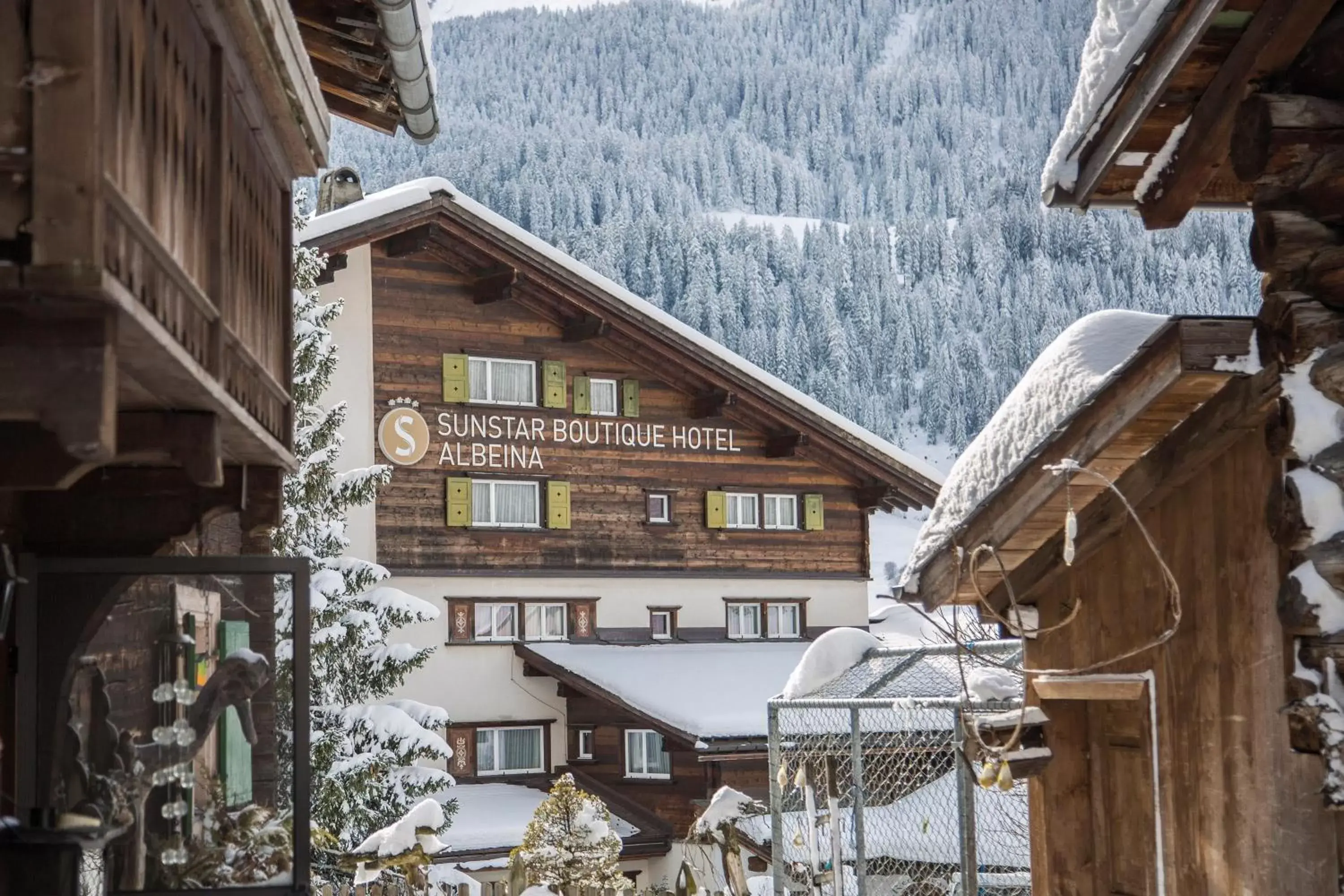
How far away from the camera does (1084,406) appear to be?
6.31 meters

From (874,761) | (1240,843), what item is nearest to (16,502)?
(1240,843)

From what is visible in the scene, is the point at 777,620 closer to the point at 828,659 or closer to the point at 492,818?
the point at 492,818

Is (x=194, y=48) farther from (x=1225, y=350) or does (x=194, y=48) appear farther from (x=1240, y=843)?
(x=1240, y=843)

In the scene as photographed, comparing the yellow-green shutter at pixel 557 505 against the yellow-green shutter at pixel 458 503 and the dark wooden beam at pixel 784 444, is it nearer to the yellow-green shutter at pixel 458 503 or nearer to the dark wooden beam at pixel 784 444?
the yellow-green shutter at pixel 458 503

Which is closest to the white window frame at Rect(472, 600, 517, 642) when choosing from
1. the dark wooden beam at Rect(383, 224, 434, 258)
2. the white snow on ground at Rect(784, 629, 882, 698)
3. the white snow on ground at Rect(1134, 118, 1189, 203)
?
the dark wooden beam at Rect(383, 224, 434, 258)

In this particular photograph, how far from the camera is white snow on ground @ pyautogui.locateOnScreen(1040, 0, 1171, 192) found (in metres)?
5.82

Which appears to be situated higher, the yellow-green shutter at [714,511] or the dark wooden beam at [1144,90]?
the yellow-green shutter at [714,511]

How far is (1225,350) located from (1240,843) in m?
1.86

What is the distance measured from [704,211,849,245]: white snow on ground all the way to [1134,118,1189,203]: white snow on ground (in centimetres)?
14251

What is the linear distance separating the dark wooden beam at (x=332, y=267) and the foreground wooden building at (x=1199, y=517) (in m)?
17.7

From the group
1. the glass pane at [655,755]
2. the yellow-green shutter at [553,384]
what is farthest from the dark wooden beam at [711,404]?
the glass pane at [655,755]

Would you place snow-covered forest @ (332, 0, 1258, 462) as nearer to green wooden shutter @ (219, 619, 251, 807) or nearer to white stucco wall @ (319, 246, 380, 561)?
white stucco wall @ (319, 246, 380, 561)

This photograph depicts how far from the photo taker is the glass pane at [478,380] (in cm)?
2562

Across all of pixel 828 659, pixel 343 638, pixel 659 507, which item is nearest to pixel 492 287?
pixel 659 507
